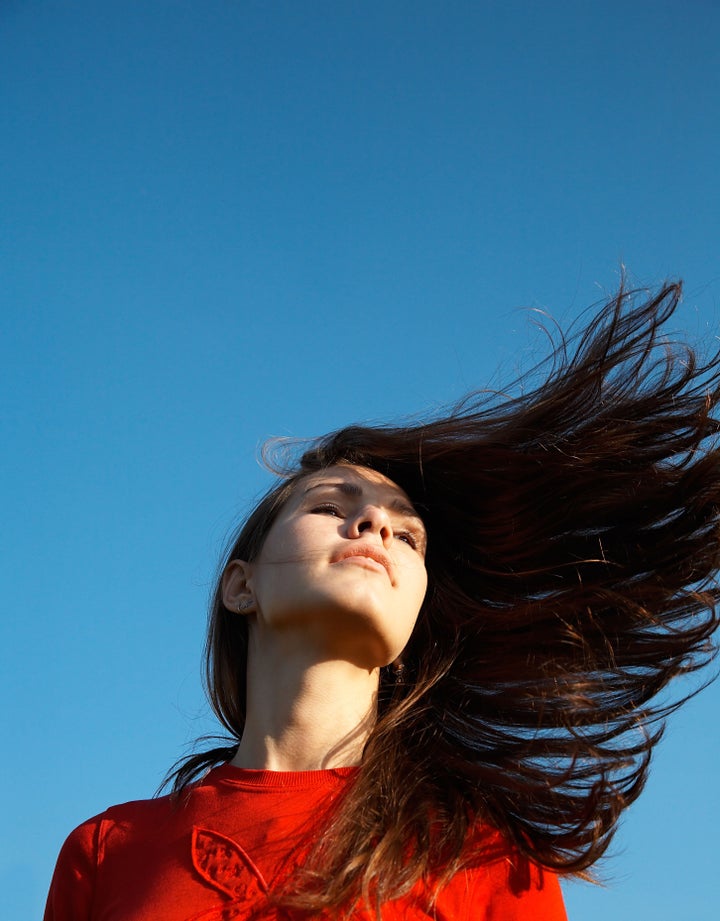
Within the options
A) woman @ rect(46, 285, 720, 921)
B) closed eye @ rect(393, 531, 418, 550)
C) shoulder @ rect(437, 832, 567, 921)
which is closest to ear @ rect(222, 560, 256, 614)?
woman @ rect(46, 285, 720, 921)

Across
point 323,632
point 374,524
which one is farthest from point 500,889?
point 374,524

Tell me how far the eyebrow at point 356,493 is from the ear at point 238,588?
0.39 metres

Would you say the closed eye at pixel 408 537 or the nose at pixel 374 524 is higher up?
the closed eye at pixel 408 537

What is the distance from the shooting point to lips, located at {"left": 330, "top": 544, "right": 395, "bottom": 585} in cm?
393

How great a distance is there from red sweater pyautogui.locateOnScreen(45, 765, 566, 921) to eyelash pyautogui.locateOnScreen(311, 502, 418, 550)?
0.96 meters

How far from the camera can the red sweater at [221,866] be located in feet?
11.2

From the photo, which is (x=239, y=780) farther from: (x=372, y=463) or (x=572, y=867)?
(x=372, y=463)

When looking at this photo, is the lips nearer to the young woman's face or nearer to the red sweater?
the young woman's face

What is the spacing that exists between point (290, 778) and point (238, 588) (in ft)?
2.89

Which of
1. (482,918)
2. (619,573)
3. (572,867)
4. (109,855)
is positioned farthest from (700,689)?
(109,855)

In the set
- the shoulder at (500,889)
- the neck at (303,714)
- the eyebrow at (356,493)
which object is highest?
the eyebrow at (356,493)

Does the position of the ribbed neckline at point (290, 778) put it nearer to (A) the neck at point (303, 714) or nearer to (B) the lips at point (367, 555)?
(A) the neck at point (303, 714)

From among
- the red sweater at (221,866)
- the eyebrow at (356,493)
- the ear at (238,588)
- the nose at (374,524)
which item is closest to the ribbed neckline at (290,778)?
the red sweater at (221,866)

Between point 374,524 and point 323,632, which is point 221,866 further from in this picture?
point 374,524
